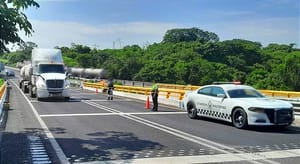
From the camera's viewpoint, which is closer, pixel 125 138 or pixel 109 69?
pixel 125 138

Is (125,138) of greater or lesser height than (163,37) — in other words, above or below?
below

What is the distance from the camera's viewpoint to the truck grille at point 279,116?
12410 millimetres

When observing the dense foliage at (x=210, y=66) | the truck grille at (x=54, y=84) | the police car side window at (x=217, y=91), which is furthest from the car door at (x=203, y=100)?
the dense foliage at (x=210, y=66)

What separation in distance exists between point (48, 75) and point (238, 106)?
19128 mm

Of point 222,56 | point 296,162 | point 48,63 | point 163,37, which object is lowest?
point 296,162

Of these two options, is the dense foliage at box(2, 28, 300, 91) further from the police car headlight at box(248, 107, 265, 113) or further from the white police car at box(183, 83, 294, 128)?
the police car headlight at box(248, 107, 265, 113)

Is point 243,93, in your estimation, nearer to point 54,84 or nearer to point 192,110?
point 192,110

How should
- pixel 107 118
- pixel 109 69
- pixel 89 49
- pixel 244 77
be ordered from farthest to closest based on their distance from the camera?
pixel 89 49 < pixel 109 69 < pixel 244 77 < pixel 107 118

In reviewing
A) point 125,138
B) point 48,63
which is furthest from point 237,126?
point 48,63

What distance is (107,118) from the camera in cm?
1612

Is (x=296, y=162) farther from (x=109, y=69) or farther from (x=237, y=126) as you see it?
(x=109, y=69)

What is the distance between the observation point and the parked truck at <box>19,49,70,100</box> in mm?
28406

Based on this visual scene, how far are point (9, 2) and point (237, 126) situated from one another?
803 centimetres

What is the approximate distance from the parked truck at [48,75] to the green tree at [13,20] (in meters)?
19.4
